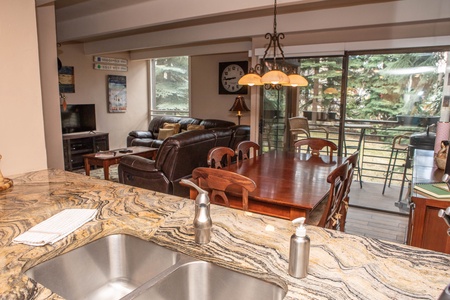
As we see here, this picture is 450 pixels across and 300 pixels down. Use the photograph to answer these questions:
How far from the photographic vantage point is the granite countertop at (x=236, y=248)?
892mm

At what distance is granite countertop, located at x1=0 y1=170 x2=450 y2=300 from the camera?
0.89 metres

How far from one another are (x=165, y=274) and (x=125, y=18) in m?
4.29

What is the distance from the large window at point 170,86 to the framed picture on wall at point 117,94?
0.87 meters

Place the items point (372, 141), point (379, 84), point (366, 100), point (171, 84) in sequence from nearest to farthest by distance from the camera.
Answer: point (379, 84)
point (366, 100)
point (372, 141)
point (171, 84)

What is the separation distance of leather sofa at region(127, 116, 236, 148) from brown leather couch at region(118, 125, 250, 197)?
102 inches

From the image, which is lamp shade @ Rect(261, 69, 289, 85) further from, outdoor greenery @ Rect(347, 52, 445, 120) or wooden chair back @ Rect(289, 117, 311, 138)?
wooden chair back @ Rect(289, 117, 311, 138)

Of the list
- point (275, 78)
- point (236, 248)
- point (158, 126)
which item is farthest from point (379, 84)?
point (158, 126)

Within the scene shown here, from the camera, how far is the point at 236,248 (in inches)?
43.8

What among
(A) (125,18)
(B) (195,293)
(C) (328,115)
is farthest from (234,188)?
(A) (125,18)

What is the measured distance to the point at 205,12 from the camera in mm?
3637

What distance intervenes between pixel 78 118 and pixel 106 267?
6083 mm

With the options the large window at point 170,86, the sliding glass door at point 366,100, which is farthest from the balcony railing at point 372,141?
the large window at point 170,86

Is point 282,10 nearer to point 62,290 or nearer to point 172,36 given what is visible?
point 172,36

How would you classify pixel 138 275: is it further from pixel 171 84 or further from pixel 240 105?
pixel 171 84
